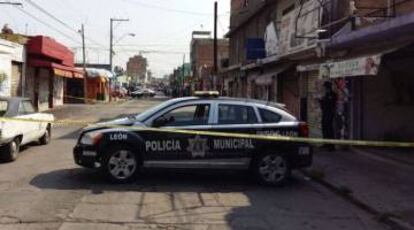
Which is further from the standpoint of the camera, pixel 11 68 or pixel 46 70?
pixel 46 70

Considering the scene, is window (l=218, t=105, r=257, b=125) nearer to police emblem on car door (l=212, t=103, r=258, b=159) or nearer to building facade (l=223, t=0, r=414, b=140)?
police emblem on car door (l=212, t=103, r=258, b=159)

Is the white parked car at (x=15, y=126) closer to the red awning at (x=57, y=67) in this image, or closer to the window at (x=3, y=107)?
the window at (x=3, y=107)

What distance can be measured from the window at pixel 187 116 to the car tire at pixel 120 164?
792mm

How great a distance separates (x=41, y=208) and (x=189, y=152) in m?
3.45

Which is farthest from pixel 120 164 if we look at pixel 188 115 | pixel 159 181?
pixel 188 115

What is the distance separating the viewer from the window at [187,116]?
12.2m

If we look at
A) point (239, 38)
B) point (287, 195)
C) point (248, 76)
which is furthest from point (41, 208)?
point (239, 38)

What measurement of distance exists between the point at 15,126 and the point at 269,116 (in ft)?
19.3

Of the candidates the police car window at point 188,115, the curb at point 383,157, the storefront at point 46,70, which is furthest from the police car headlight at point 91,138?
the storefront at point 46,70

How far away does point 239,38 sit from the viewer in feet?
159

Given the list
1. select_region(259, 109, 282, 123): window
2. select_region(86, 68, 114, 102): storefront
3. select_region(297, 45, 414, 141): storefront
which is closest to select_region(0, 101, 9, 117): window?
select_region(259, 109, 282, 123): window

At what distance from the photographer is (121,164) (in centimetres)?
1193

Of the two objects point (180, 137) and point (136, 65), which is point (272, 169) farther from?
point (136, 65)

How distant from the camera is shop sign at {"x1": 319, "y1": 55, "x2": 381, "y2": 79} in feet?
46.4
